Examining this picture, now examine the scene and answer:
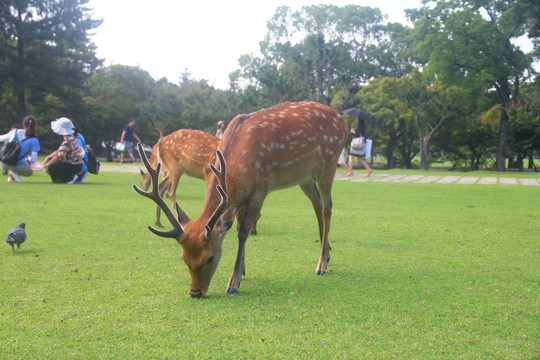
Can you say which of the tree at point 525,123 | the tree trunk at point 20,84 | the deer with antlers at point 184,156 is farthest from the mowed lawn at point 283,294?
the tree trunk at point 20,84

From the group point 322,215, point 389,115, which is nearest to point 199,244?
point 322,215

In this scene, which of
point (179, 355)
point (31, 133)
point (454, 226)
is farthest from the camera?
point (31, 133)

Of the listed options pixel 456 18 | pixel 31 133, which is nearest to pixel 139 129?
pixel 456 18

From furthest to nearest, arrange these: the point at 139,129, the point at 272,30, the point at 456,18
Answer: the point at 272,30, the point at 139,129, the point at 456,18

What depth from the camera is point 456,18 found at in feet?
99.3

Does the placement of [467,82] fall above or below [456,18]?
below

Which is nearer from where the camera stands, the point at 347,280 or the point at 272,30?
the point at 347,280

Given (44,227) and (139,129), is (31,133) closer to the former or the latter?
(44,227)

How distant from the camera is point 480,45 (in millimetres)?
29766

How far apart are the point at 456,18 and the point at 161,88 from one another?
94.1 feet

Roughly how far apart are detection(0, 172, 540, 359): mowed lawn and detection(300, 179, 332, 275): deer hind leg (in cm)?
16

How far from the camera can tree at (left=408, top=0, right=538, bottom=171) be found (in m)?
29.0

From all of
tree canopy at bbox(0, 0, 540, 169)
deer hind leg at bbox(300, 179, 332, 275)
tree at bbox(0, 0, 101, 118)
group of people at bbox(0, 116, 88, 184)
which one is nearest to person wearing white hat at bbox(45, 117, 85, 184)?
group of people at bbox(0, 116, 88, 184)

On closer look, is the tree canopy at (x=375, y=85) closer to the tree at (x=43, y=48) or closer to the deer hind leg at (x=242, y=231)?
the tree at (x=43, y=48)
